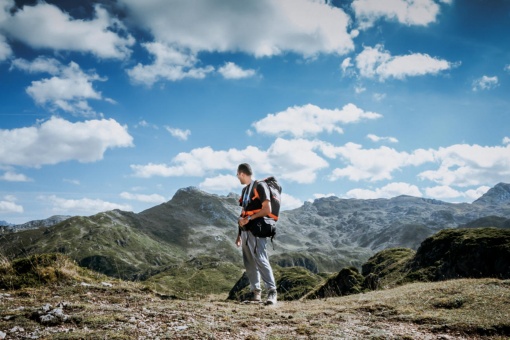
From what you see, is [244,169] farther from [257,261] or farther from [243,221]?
[257,261]

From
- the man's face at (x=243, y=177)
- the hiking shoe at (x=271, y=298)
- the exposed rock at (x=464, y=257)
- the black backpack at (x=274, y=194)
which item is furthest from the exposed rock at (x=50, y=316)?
the exposed rock at (x=464, y=257)

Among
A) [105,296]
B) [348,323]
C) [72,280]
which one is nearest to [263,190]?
[348,323]

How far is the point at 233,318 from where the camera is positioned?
25.0 ft

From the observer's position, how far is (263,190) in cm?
1069

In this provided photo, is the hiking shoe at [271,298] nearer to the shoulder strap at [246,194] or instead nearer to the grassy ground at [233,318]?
the grassy ground at [233,318]

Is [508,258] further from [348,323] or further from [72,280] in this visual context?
[72,280]

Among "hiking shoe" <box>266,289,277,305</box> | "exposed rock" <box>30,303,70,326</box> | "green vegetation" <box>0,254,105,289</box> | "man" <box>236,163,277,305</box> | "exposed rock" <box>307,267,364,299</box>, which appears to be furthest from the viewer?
"exposed rock" <box>307,267,364,299</box>

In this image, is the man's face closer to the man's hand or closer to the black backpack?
the black backpack

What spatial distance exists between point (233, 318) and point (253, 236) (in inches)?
138

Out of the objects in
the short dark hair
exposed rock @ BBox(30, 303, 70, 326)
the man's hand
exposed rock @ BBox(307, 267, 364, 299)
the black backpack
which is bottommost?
exposed rock @ BBox(307, 267, 364, 299)

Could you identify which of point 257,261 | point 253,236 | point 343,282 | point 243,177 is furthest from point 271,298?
point 343,282

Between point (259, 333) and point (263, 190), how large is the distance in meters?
4.79

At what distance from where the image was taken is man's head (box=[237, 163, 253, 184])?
11.4 m

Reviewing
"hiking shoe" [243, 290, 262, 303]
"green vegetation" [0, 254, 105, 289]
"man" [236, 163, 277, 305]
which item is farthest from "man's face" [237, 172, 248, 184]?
"green vegetation" [0, 254, 105, 289]
